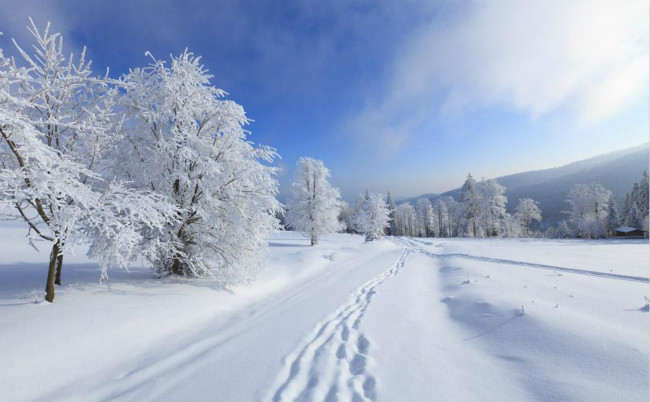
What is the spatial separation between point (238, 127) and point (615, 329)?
10.2 m

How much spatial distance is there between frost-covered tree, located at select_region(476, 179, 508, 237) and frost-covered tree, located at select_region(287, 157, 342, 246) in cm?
3512

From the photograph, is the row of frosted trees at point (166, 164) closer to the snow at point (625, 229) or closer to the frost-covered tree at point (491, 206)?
the frost-covered tree at point (491, 206)

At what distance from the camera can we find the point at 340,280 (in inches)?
436

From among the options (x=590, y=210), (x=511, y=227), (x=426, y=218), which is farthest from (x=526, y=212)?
(x=426, y=218)

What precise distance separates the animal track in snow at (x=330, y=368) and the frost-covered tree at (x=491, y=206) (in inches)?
2078

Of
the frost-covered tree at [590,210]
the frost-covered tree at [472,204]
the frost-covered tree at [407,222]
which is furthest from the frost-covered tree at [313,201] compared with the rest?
the frost-covered tree at [407,222]

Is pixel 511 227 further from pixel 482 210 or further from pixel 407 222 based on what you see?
pixel 407 222

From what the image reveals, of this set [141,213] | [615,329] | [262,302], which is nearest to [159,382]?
[141,213]

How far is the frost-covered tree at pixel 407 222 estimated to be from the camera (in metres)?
94.1

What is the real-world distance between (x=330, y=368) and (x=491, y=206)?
54.9 metres

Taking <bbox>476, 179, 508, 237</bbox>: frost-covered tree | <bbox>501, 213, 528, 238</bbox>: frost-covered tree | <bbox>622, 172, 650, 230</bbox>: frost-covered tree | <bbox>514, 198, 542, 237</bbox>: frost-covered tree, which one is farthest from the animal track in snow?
<bbox>514, 198, 542, 237</bbox>: frost-covered tree

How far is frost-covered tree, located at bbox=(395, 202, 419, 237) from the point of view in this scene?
309 ft

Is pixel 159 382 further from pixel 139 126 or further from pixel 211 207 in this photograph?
pixel 139 126

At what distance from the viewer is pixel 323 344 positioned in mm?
4828
